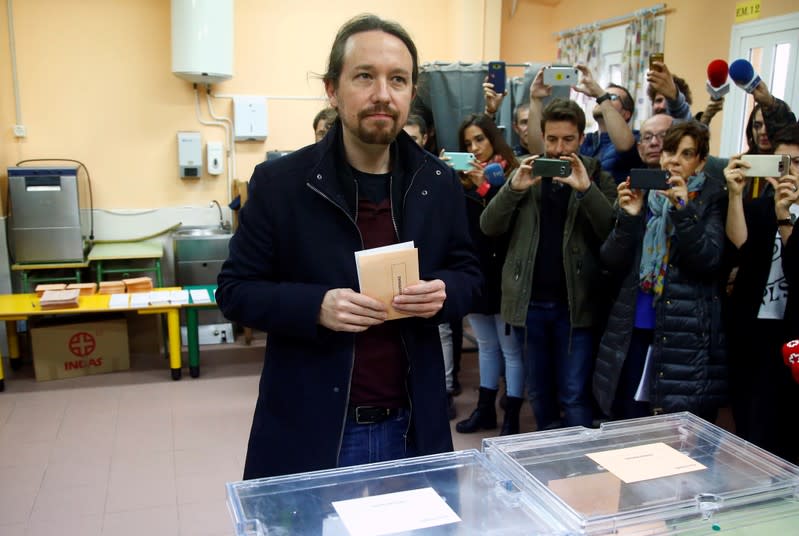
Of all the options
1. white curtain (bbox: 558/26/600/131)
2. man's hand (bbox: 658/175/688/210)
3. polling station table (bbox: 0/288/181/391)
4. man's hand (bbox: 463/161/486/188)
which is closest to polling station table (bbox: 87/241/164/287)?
polling station table (bbox: 0/288/181/391)

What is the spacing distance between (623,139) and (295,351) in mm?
2251

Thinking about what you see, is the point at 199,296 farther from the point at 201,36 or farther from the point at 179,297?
the point at 201,36

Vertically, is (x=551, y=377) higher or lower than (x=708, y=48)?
lower

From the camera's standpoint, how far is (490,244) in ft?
10.4

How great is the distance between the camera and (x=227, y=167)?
5355 mm

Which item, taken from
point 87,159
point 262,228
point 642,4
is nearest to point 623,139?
point 262,228

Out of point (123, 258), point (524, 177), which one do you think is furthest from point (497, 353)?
point (123, 258)

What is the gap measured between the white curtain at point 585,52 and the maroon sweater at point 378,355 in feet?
16.4

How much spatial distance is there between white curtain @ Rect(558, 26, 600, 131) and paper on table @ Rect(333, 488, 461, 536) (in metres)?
5.49

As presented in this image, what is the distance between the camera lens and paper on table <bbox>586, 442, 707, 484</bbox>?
115cm

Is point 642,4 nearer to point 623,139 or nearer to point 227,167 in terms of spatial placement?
point 623,139

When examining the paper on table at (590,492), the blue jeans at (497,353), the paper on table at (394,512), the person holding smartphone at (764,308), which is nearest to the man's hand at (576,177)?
the person holding smartphone at (764,308)

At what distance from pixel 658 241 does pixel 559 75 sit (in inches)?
41.2

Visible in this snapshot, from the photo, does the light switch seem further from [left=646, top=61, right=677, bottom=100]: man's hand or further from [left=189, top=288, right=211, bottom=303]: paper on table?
[left=646, top=61, right=677, bottom=100]: man's hand
